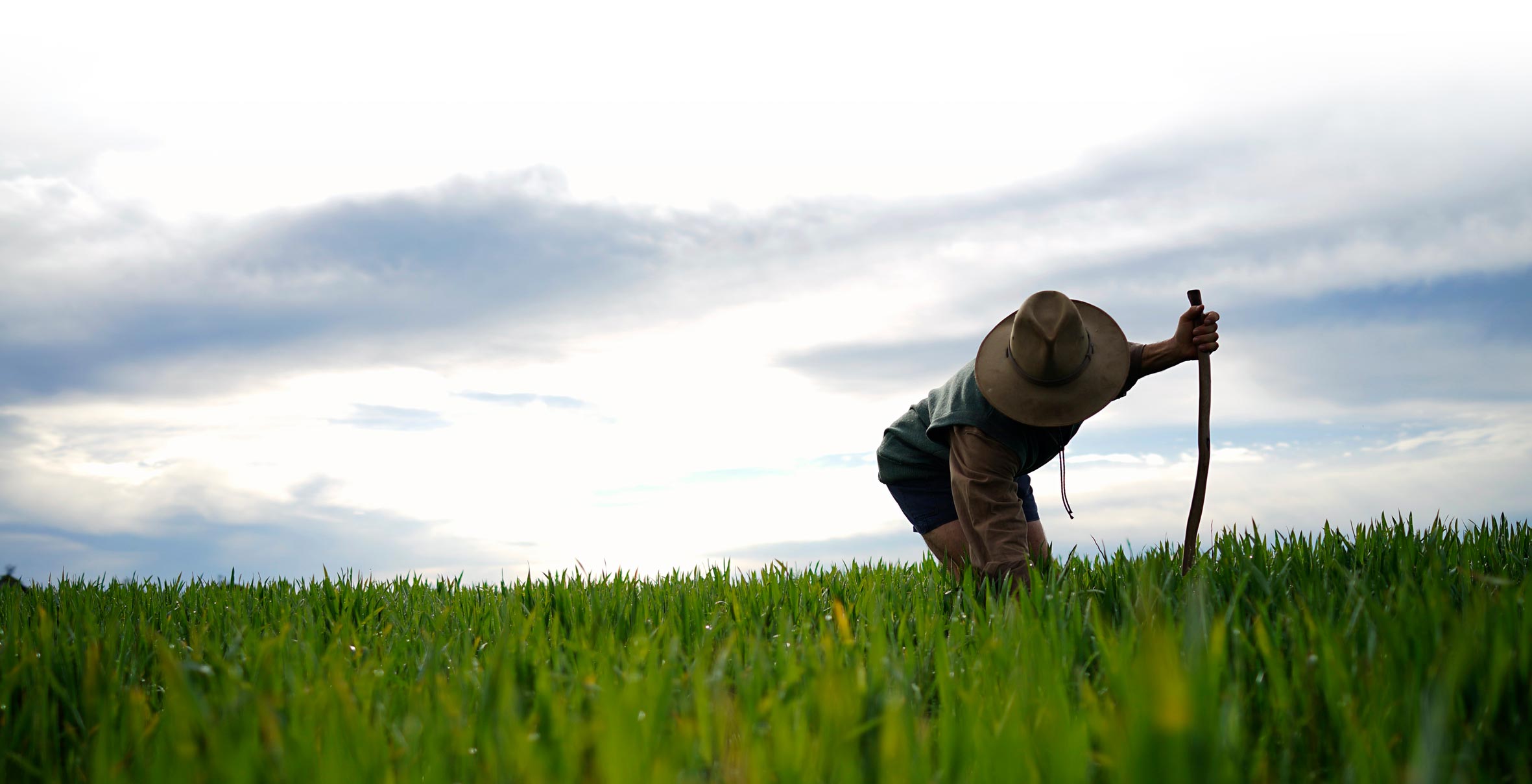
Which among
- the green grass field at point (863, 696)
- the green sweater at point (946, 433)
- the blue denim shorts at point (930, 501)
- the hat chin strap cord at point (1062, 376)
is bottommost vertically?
the green grass field at point (863, 696)

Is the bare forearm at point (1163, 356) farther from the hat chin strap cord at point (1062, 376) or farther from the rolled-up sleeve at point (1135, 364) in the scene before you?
the hat chin strap cord at point (1062, 376)

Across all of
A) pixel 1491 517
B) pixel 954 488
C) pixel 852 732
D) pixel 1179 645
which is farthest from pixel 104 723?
pixel 1491 517

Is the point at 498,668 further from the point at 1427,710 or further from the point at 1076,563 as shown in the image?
the point at 1076,563

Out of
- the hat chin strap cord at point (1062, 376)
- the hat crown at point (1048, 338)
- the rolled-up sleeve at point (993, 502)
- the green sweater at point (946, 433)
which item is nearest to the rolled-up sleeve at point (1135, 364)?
the green sweater at point (946, 433)

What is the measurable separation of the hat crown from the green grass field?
921 mm

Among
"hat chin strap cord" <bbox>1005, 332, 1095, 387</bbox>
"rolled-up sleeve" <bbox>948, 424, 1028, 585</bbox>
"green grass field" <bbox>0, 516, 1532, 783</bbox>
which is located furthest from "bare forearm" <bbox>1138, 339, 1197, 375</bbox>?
"green grass field" <bbox>0, 516, 1532, 783</bbox>

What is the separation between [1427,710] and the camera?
1956 millimetres

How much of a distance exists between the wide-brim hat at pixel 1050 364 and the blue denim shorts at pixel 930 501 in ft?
3.48

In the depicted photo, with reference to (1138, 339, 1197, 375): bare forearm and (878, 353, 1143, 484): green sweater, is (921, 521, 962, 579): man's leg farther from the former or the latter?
(1138, 339, 1197, 375): bare forearm

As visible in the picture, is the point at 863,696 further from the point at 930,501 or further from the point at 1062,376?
the point at 930,501

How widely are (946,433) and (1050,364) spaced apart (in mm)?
837

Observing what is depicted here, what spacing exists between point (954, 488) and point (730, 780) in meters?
2.90

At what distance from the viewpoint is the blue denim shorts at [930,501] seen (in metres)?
5.34

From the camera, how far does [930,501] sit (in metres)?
5.36
